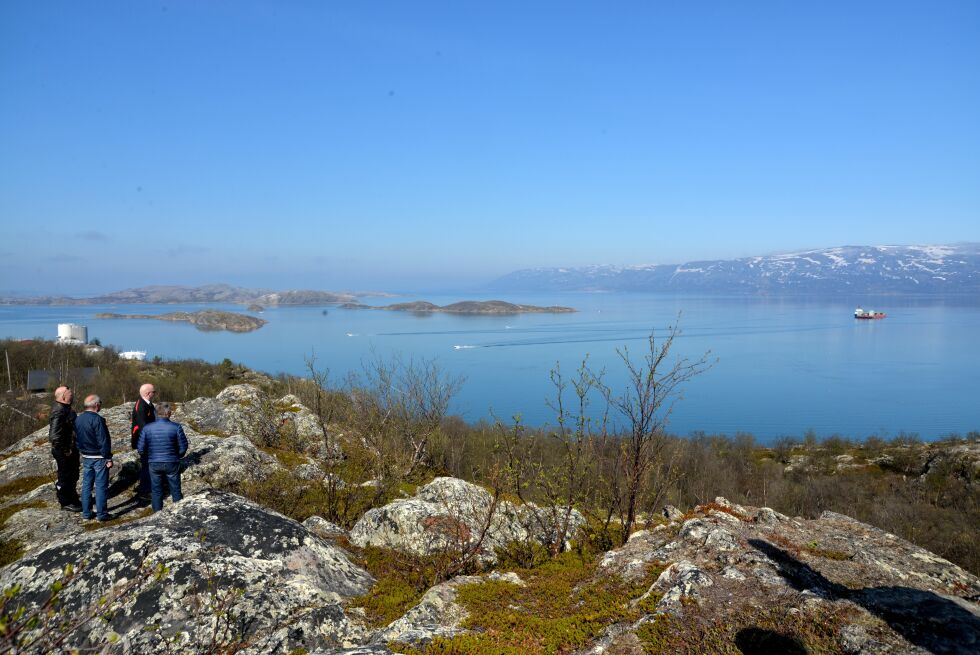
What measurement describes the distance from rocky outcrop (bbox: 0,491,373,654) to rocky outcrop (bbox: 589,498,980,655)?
127 inches

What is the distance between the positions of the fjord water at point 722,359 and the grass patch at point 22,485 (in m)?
16.7

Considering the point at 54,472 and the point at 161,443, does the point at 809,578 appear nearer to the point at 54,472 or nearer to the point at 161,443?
the point at 161,443

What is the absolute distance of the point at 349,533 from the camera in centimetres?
898

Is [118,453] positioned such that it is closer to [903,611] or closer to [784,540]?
[784,540]

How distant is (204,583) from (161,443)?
13.1ft

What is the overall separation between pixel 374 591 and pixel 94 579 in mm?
3094

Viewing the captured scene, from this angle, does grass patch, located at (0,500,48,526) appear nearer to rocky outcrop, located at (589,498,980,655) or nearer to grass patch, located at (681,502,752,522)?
rocky outcrop, located at (589,498,980,655)

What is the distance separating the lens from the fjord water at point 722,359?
54.4 meters

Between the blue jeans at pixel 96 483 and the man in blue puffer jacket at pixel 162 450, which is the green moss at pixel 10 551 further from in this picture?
the man in blue puffer jacket at pixel 162 450

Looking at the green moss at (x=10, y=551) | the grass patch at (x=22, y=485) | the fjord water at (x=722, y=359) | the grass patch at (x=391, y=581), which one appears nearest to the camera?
the grass patch at (x=391, y=581)

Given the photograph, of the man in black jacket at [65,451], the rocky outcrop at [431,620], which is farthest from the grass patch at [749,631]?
the man in black jacket at [65,451]

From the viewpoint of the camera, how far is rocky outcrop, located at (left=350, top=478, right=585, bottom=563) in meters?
8.34

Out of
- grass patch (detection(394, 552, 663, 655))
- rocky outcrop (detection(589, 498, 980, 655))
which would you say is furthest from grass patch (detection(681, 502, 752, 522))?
grass patch (detection(394, 552, 663, 655))

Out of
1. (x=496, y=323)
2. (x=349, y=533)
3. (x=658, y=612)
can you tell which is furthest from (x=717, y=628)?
(x=496, y=323)
